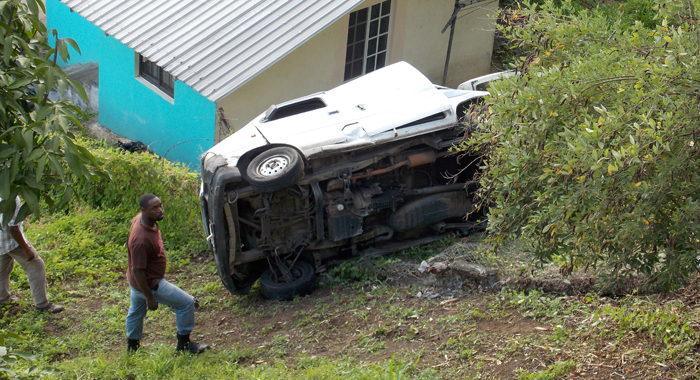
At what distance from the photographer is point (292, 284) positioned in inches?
285

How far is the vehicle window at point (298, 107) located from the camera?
27.1 ft

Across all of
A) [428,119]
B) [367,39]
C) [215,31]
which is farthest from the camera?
[367,39]

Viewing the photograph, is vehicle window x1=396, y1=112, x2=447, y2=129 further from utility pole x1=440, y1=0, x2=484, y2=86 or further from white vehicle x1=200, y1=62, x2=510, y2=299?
utility pole x1=440, y1=0, x2=484, y2=86

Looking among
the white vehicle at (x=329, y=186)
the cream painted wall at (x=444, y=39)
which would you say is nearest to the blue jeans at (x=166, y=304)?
the white vehicle at (x=329, y=186)

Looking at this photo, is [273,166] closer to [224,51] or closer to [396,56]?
[224,51]

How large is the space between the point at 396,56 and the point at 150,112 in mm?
4983

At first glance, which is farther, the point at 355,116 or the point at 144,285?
the point at 355,116

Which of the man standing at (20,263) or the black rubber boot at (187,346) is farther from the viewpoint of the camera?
the man standing at (20,263)

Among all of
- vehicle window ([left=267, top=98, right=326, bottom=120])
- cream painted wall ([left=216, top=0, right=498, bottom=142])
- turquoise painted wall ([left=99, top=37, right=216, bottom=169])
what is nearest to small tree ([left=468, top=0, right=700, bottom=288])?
vehicle window ([left=267, top=98, right=326, bottom=120])

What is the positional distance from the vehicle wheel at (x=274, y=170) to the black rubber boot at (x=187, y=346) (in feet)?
5.38

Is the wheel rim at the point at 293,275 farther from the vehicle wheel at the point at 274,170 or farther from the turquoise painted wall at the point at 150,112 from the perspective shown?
the turquoise painted wall at the point at 150,112

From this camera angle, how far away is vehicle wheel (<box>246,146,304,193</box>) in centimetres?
666

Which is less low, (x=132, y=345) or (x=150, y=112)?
(x=150, y=112)

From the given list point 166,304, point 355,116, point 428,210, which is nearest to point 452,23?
point 355,116
